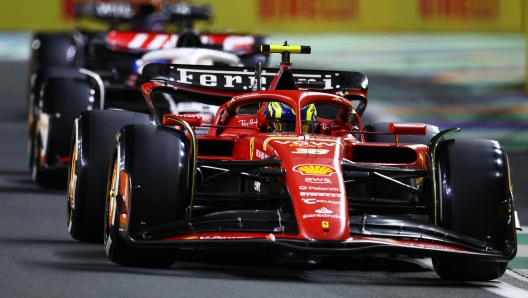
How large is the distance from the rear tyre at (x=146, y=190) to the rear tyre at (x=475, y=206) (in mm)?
1524

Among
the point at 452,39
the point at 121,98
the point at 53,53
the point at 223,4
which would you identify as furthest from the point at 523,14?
the point at 121,98

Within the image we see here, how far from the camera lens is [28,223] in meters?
9.72

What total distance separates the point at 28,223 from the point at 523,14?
69.8 feet

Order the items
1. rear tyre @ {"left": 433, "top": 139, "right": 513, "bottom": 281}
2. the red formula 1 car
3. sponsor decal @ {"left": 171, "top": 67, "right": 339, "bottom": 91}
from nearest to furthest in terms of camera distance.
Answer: the red formula 1 car, rear tyre @ {"left": 433, "top": 139, "right": 513, "bottom": 281}, sponsor decal @ {"left": 171, "top": 67, "right": 339, "bottom": 91}

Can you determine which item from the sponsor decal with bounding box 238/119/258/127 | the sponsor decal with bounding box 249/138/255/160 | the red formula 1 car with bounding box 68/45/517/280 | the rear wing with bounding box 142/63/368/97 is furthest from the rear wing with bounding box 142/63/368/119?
the sponsor decal with bounding box 249/138/255/160

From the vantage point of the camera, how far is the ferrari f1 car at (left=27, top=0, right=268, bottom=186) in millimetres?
12391

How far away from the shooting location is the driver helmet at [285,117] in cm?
867

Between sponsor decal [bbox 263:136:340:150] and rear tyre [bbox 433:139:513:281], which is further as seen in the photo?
sponsor decal [bbox 263:136:340:150]

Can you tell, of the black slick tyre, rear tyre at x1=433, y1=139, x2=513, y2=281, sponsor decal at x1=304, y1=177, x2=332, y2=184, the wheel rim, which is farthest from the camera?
the black slick tyre

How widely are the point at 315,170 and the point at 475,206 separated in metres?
0.95

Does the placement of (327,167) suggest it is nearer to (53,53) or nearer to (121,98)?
(121,98)

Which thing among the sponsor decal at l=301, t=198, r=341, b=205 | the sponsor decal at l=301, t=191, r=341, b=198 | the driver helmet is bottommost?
the sponsor decal at l=301, t=198, r=341, b=205

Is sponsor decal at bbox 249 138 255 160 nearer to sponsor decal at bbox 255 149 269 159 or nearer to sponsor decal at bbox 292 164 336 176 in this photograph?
sponsor decal at bbox 255 149 269 159

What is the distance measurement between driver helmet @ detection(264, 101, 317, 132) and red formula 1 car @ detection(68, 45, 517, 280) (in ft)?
0.66
